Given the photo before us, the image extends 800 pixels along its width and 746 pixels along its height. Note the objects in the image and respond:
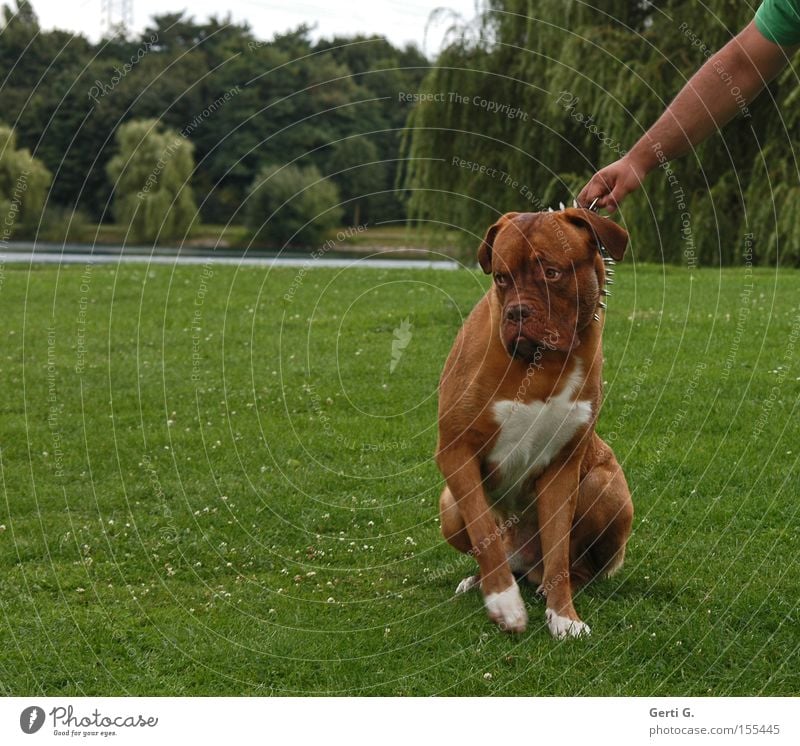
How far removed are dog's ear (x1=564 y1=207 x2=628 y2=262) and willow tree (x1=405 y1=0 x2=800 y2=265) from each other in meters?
19.3

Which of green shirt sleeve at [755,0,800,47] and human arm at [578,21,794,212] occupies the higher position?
green shirt sleeve at [755,0,800,47]

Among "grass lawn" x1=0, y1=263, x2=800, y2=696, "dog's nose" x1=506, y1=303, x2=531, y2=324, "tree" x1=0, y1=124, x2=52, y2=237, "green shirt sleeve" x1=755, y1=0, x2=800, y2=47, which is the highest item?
"green shirt sleeve" x1=755, y1=0, x2=800, y2=47

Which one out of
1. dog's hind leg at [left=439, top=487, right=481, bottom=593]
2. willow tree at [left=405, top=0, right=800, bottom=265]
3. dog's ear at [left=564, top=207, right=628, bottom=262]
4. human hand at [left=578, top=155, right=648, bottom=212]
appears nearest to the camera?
dog's ear at [left=564, top=207, right=628, bottom=262]

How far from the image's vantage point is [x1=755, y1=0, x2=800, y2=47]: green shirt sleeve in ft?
20.3

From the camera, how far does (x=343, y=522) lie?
934 centimetres

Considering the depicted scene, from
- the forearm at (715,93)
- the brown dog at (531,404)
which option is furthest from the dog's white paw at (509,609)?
the forearm at (715,93)

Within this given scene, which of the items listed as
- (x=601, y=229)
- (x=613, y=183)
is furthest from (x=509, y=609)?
(x=613, y=183)

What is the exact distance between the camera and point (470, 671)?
638 centimetres

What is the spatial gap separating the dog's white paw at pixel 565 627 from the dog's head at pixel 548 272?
1641mm

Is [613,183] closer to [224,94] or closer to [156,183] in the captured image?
[224,94]

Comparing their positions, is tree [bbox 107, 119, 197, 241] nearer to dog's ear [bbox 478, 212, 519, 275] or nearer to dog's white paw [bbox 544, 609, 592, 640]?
dog's ear [bbox 478, 212, 519, 275]

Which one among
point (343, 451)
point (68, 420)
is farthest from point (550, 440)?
point (68, 420)

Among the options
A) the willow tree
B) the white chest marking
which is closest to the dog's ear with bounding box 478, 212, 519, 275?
the white chest marking

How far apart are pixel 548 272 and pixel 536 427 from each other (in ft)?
3.24
